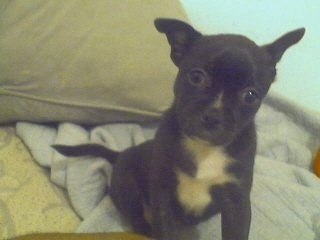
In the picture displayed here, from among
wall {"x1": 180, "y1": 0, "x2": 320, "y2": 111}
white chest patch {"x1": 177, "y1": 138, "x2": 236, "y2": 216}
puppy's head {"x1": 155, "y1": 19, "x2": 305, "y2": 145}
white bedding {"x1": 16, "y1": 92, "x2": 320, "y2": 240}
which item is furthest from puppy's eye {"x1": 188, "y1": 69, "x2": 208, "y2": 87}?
wall {"x1": 180, "y1": 0, "x2": 320, "y2": 111}

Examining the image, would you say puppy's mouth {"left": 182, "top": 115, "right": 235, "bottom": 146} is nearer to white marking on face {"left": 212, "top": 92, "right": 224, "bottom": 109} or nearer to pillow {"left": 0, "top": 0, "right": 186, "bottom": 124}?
white marking on face {"left": 212, "top": 92, "right": 224, "bottom": 109}

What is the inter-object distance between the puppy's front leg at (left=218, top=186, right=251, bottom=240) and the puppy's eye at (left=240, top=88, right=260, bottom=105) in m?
0.22

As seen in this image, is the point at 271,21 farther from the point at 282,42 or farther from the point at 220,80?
the point at 220,80

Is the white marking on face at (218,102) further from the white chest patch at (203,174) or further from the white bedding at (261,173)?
the white bedding at (261,173)

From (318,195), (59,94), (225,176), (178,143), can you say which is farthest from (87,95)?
(318,195)

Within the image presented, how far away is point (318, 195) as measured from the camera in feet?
5.17

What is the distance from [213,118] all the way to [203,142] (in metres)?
0.11

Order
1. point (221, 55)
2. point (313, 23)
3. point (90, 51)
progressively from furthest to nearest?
point (313, 23) < point (90, 51) < point (221, 55)

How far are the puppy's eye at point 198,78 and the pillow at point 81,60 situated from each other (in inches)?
21.0

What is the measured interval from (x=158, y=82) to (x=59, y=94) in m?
0.32

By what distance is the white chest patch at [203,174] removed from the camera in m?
1.17

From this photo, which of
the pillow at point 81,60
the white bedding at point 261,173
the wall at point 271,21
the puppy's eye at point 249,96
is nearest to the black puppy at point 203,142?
the puppy's eye at point 249,96

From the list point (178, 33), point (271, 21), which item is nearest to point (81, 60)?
point (178, 33)

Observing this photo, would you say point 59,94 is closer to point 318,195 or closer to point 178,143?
point 178,143
